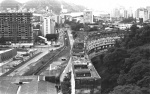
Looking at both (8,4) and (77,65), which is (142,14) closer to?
(8,4)

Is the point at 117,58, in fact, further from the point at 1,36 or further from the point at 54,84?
the point at 1,36

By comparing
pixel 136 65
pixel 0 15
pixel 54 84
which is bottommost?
pixel 54 84

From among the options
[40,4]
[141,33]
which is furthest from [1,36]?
[40,4]

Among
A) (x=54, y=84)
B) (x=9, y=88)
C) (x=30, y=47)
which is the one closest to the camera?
(x=9, y=88)

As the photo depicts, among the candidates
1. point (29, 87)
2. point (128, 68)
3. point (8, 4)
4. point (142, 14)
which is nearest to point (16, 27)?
point (128, 68)

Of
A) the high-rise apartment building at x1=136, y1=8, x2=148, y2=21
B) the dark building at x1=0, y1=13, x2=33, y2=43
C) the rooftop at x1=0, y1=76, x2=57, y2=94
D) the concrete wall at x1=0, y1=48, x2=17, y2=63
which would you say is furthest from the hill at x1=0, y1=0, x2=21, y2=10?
the rooftop at x1=0, y1=76, x2=57, y2=94

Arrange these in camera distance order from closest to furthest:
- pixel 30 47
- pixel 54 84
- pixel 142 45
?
pixel 54 84, pixel 142 45, pixel 30 47
